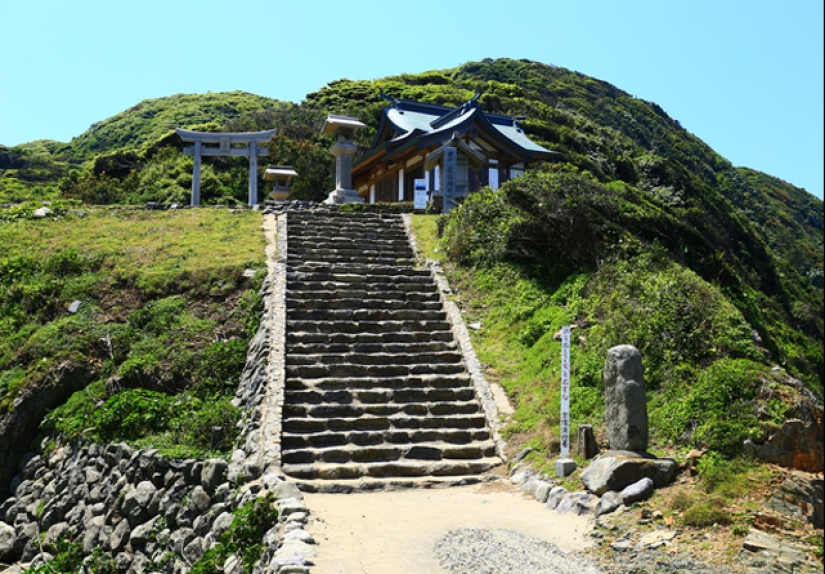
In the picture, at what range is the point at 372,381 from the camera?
40.3 feet

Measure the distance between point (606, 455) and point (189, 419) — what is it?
6490 millimetres

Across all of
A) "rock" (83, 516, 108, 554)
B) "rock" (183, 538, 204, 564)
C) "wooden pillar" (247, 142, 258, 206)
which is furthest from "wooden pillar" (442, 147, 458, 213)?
"rock" (183, 538, 204, 564)

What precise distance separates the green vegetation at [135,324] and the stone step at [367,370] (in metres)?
1.22

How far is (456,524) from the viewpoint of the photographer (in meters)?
7.98

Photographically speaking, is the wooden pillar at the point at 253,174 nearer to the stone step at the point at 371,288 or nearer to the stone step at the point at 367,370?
the stone step at the point at 371,288

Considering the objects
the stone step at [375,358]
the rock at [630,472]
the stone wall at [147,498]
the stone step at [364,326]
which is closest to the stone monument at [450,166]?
the stone step at [364,326]

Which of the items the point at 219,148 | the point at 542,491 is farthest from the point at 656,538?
the point at 219,148

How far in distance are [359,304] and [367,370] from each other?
8.06ft

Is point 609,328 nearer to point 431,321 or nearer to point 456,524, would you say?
point 431,321

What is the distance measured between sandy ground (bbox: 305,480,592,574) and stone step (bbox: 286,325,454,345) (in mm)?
4272

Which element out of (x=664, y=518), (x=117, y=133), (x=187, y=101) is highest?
(x=187, y=101)

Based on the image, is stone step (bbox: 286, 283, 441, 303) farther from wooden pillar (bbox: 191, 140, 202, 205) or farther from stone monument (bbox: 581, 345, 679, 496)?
wooden pillar (bbox: 191, 140, 202, 205)

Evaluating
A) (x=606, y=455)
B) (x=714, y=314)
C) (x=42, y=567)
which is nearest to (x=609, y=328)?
(x=714, y=314)

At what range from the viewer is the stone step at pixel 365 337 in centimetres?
1332
